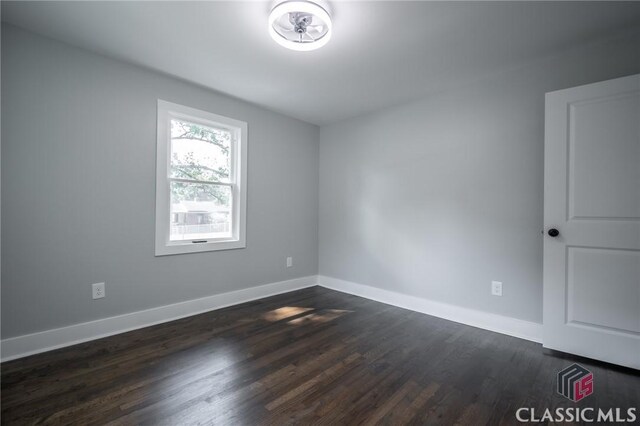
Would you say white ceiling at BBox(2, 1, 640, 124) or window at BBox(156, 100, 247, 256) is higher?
white ceiling at BBox(2, 1, 640, 124)

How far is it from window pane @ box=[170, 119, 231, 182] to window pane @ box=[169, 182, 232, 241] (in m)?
0.12

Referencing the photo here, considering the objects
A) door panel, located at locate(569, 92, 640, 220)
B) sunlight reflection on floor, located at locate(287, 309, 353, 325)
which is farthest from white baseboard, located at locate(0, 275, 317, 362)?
door panel, located at locate(569, 92, 640, 220)

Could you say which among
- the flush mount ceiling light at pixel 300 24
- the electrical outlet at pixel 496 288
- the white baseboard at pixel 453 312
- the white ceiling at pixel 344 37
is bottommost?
the white baseboard at pixel 453 312

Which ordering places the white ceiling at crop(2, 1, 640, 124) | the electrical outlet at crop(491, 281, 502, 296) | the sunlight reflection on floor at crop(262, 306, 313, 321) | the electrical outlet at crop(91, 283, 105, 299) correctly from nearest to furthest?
the white ceiling at crop(2, 1, 640, 124)
the electrical outlet at crop(91, 283, 105, 299)
the electrical outlet at crop(491, 281, 502, 296)
the sunlight reflection on floor at crop(262, 306, 313, 321)

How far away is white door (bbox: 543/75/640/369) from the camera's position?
2.03m

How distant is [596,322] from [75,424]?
340cm

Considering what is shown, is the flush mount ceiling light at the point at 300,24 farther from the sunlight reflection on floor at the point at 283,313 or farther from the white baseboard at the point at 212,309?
the white baseboard at the point at 212,309

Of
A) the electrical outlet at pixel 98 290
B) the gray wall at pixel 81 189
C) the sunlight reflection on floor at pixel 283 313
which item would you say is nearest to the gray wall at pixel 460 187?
the sunlight reflection on floor at pixel 283 313

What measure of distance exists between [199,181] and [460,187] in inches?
109

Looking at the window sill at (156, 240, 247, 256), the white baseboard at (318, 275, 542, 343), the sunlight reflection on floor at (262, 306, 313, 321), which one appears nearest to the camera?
the white baseboard at (318, 275, 542, 343)

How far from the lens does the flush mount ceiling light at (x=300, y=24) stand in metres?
1.80

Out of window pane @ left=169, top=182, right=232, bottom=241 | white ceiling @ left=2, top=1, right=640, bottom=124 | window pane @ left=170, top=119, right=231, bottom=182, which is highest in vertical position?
white ceiling @ left=2, top=1, right=640, bottom=124

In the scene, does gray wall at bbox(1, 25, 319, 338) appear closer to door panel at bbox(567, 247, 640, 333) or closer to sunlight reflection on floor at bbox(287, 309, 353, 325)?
sunlight reflection on floor at bbox(287, 309, 353, 325)

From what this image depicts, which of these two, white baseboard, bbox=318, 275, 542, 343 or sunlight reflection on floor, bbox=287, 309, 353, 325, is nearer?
white baseboard, bbox=318, 275, 542, 343
